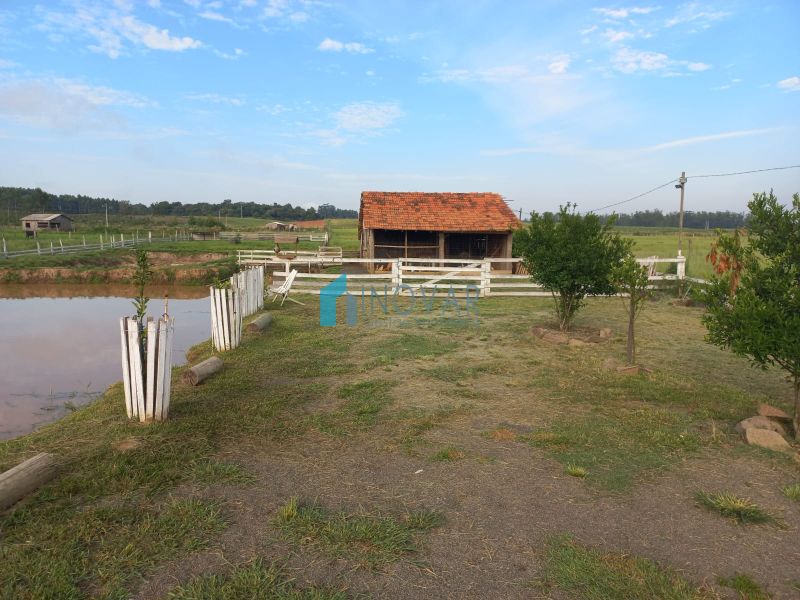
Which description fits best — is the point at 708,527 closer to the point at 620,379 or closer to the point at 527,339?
the point at 620,379

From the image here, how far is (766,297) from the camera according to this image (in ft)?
17.7

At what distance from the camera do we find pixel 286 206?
420 ft

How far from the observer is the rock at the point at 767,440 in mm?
5086

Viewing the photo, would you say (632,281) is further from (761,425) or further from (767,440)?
(767,440)

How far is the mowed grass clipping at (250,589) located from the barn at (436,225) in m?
22.1

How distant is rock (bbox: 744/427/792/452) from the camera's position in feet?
16.7

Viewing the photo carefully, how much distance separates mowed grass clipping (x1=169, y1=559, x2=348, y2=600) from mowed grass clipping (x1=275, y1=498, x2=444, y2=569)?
37 centimetres

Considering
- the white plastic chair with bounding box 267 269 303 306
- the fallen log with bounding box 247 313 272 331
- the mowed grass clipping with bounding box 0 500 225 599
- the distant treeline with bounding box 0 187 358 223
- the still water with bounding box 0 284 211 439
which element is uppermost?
the distant treeline with bounding box 0 187 358 223

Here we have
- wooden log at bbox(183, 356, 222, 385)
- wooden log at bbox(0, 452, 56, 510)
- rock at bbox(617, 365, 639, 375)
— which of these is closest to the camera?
wooden log at bbox(0, 452, 56, 510)

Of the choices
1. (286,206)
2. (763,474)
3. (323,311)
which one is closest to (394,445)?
(763,474)

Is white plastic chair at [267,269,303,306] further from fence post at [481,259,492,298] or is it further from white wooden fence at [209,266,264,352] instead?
fence post at [481,259,492,298]

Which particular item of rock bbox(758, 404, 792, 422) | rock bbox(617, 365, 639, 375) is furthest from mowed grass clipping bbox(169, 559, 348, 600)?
rock bbox(617, 365, 639, 375)

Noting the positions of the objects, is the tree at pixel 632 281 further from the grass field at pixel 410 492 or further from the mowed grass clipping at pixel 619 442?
the mowed grass clipping at pixel 619 442

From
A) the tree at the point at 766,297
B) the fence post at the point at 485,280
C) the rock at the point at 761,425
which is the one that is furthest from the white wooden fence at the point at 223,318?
the fence post at the point at 485,280
